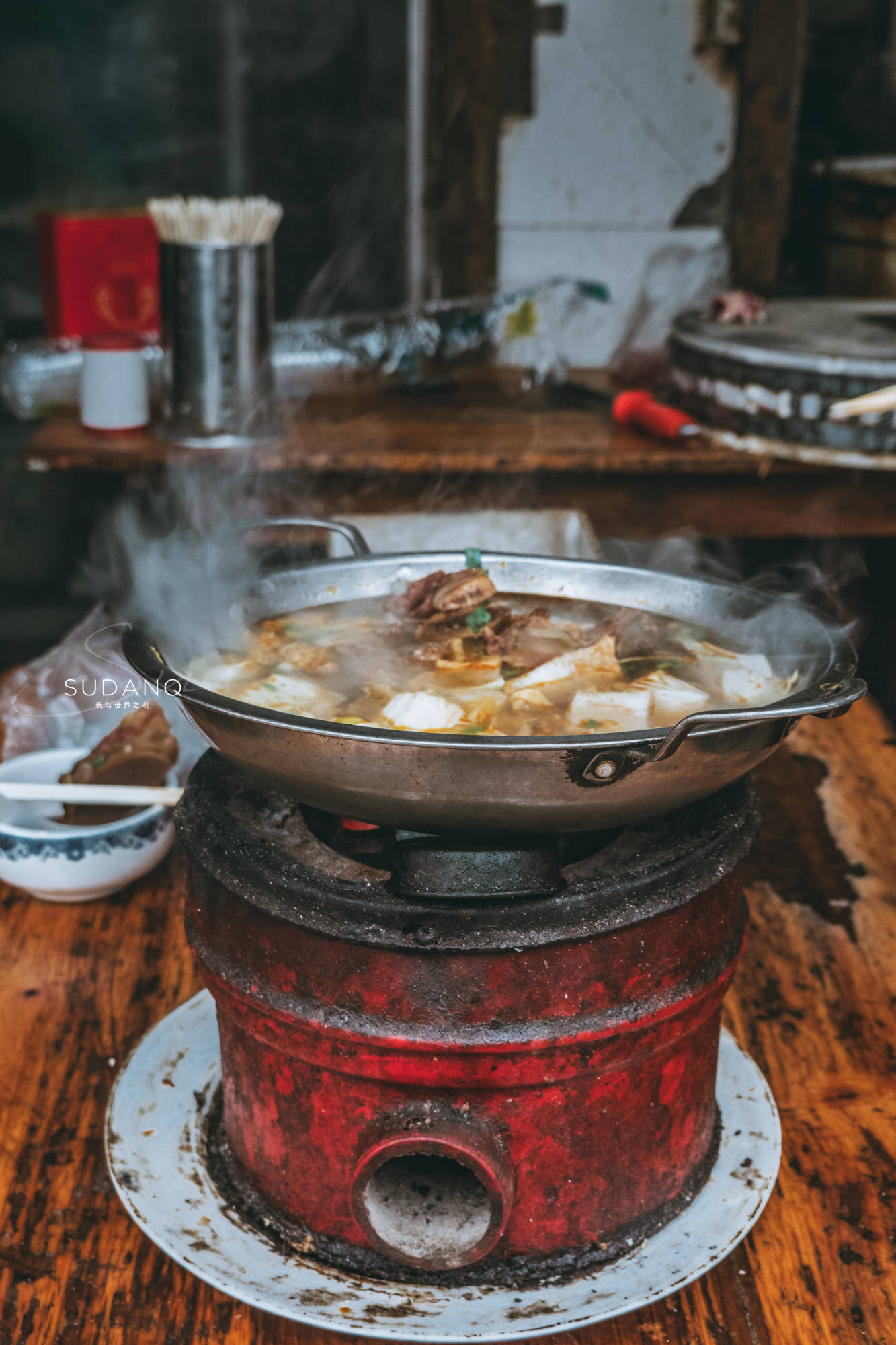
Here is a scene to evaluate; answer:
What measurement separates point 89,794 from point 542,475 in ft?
Answer: 6.61

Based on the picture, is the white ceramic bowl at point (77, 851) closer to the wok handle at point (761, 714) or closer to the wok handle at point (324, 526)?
the wok handle at point (324, 526)

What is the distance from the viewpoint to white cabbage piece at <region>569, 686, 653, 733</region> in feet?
5.27

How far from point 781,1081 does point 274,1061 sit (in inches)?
38.3

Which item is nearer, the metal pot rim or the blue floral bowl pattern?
the metal pot rim

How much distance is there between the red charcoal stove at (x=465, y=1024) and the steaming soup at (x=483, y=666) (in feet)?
0.59

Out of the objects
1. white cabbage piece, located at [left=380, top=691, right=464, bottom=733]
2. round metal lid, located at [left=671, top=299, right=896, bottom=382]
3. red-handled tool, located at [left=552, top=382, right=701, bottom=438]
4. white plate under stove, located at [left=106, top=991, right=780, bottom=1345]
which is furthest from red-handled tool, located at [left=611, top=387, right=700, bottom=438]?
white cabbage piece, located at [left=380, top=691, right=464, bottom=733]

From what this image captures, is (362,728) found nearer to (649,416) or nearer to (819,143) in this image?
(649,416)

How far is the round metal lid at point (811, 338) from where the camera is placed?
3.55 m

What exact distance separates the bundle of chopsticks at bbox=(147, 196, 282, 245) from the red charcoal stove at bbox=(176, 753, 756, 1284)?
238cm

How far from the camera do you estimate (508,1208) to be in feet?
5.04

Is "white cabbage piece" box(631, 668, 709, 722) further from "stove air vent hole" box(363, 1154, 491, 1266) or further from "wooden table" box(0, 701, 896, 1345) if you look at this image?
"wooden table" box(0, 701, 896, 1345)

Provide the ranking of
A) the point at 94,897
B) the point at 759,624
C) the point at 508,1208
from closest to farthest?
the point at 508,1208 < the point at 759,624 < the point at 94,897

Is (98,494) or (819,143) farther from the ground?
(819,143)

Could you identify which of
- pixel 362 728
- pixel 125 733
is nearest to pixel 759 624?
pixel 362 728
